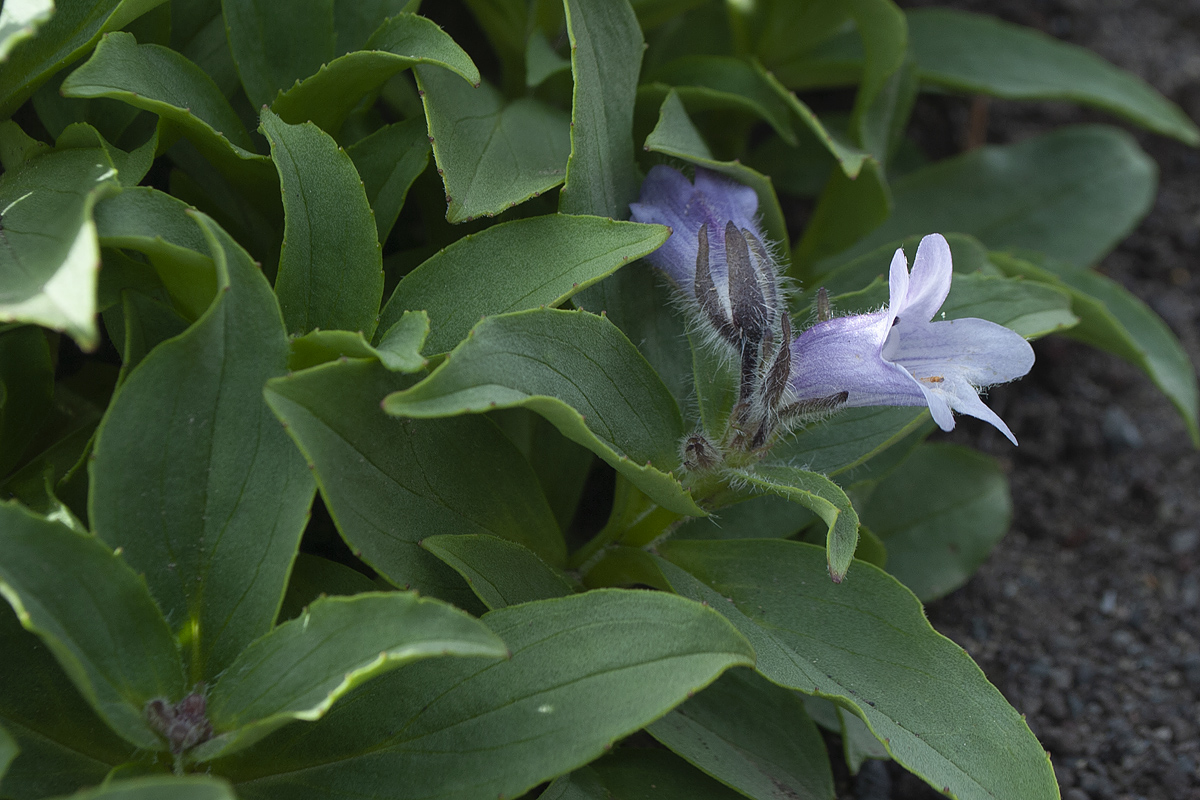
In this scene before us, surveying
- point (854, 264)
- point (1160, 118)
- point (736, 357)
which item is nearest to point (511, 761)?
point (736, 357)

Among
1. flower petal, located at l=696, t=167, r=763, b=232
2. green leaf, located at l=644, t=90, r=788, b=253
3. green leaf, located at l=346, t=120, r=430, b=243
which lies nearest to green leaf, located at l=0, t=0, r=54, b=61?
green leaf, located at l=346, t=120, r=430, b=243

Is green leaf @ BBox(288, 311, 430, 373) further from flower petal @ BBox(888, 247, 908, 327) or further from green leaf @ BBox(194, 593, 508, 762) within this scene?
flower petal @ BBox(888, 247, 908, 327)

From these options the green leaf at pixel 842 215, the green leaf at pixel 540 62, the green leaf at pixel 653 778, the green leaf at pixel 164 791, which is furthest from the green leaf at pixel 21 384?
the green leaf at pixel 842 215

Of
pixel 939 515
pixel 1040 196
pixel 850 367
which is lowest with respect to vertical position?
pixel 939 515

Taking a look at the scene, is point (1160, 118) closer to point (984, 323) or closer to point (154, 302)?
point (984, 323)

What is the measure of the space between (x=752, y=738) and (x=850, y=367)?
0.65 metres

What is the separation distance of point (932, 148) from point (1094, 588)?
138cm

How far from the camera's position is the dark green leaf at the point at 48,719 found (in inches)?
48.6

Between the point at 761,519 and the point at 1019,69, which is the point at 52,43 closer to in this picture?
the point at 761,519

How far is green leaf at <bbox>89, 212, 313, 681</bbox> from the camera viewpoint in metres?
1.21

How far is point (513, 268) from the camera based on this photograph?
4.75 feet

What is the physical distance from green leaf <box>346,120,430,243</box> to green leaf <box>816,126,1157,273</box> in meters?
1.31

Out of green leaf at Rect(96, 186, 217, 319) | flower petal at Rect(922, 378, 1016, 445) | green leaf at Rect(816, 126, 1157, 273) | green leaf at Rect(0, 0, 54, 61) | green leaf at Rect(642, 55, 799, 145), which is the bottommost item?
green leaf at Rect(816, 126, 1157, 273)

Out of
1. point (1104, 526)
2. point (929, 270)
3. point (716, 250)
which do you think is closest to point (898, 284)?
point (929, 270)
